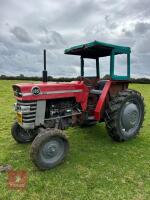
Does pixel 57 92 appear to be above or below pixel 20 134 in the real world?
above

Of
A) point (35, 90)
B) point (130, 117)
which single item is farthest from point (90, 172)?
point (130, 117)

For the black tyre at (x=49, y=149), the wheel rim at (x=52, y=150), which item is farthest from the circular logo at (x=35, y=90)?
the wheel rim at (x=52, y=150)

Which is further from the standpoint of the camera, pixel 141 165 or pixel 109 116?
pixel 109 116

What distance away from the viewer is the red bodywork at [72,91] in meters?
5.23

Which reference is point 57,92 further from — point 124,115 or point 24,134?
point 124,115

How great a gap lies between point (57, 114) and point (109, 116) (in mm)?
1305

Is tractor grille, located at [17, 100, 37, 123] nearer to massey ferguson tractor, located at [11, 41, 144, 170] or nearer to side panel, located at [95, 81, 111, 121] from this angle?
massey ferguson tractor, located at [11, 41, 144, 170]

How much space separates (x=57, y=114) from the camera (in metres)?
5.98

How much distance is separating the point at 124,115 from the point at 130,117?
0.26m

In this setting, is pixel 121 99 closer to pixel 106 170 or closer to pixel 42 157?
pixel 106 170

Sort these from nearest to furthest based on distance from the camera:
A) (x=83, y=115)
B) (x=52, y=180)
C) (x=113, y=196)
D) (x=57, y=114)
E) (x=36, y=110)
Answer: (x=113, y=196)
(x=52, y=180)
(x=36, y=110)
(x=57, y=114)
(x=83, y=115)

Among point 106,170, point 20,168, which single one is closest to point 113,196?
point 106,170

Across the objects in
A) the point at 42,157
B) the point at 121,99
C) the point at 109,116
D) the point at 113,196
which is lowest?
the point at 113,196

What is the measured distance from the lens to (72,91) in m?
6.05
